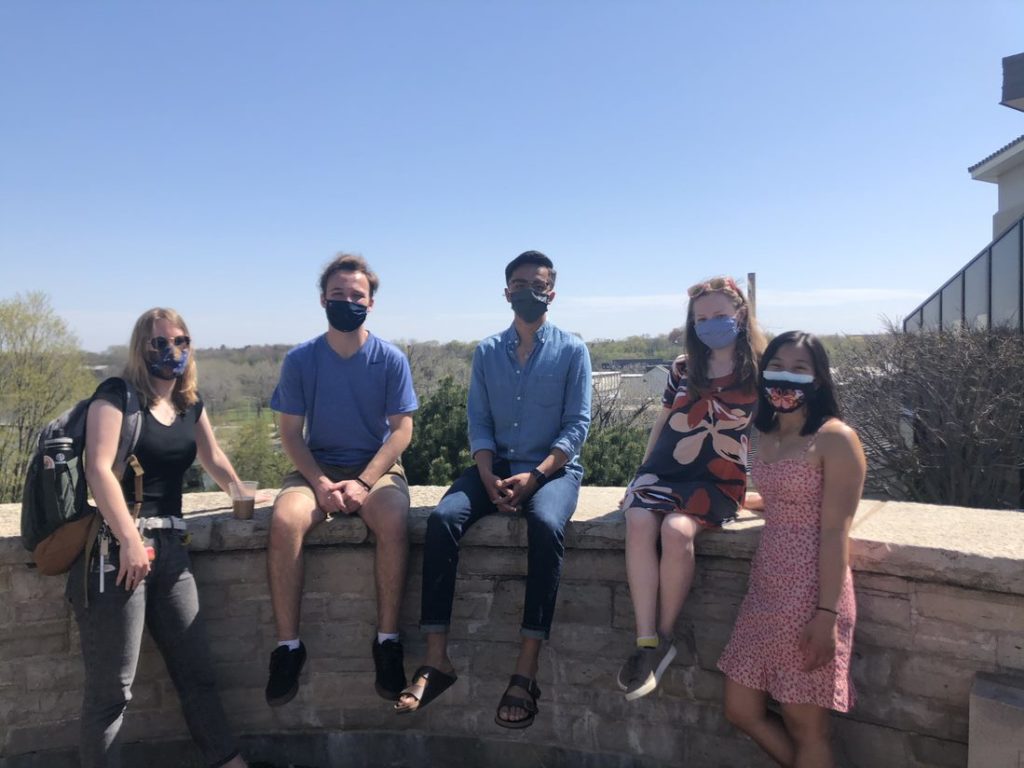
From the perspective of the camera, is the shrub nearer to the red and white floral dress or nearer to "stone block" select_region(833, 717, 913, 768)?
"stone block" select_region(833, 717, 913, 768)

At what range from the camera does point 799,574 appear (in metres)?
2.38

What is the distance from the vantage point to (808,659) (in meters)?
2.28

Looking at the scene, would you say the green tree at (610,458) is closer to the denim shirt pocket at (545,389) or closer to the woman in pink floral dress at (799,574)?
the denim shirt pocket at (545,389)

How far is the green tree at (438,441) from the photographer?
30.0 ft

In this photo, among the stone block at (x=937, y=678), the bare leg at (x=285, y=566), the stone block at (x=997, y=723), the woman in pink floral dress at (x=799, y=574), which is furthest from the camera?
the bare leg at (x=285, y=566)

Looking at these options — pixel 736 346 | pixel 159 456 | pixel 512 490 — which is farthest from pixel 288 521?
pixel 736 346

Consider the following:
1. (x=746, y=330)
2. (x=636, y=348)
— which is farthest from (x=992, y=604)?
(x=636, y=348)

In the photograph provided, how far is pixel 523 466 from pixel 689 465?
72cm

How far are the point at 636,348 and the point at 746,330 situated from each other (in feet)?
174

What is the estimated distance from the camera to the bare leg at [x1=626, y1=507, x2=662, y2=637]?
2.59 meters

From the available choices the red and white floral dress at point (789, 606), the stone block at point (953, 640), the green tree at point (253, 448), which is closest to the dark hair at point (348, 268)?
the red and white floral dress at point (789, 606)

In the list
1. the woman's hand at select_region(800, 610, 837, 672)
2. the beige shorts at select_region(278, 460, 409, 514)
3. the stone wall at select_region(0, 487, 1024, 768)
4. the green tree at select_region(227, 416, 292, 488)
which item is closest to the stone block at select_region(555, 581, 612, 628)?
the stone wall at select_region(0, 487, 1024, 768)

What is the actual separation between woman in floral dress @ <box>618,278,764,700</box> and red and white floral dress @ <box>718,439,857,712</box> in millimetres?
263

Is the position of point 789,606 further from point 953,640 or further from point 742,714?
point 953,640
